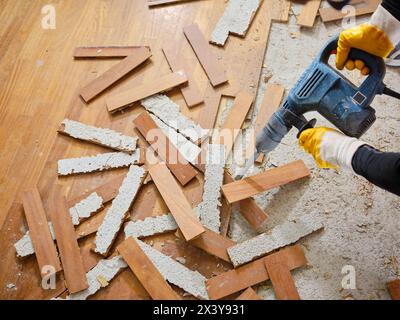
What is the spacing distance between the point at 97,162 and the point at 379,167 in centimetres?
149

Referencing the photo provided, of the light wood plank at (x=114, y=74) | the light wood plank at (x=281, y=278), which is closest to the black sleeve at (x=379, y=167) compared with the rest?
the light wood plank at (x=281, y=278)

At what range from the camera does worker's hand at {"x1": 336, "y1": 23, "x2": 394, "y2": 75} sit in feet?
5.46

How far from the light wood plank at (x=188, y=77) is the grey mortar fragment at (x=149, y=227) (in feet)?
2.49

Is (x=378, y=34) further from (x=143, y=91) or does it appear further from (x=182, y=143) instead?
(x=143, y=91)

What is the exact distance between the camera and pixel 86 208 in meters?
2.10

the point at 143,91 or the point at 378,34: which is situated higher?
the point at 378,34

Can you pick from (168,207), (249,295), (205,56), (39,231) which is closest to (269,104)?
(205,56)

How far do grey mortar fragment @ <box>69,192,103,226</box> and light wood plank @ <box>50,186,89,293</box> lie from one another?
0.03 metres

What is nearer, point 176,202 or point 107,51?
point 176,202

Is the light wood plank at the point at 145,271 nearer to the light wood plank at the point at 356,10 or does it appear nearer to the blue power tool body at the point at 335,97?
the blue power tool body at the point at 335,97

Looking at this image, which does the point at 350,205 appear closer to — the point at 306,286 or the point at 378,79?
the point at 306,286

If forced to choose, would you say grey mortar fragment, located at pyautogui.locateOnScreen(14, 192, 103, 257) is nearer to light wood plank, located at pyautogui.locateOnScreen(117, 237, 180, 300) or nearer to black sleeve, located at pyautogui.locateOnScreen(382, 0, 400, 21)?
light wood plank, located at pyautogui.locateOnScreen(117, 237, 180, 300)

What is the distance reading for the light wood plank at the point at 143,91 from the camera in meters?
2.39

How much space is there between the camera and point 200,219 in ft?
6.81
